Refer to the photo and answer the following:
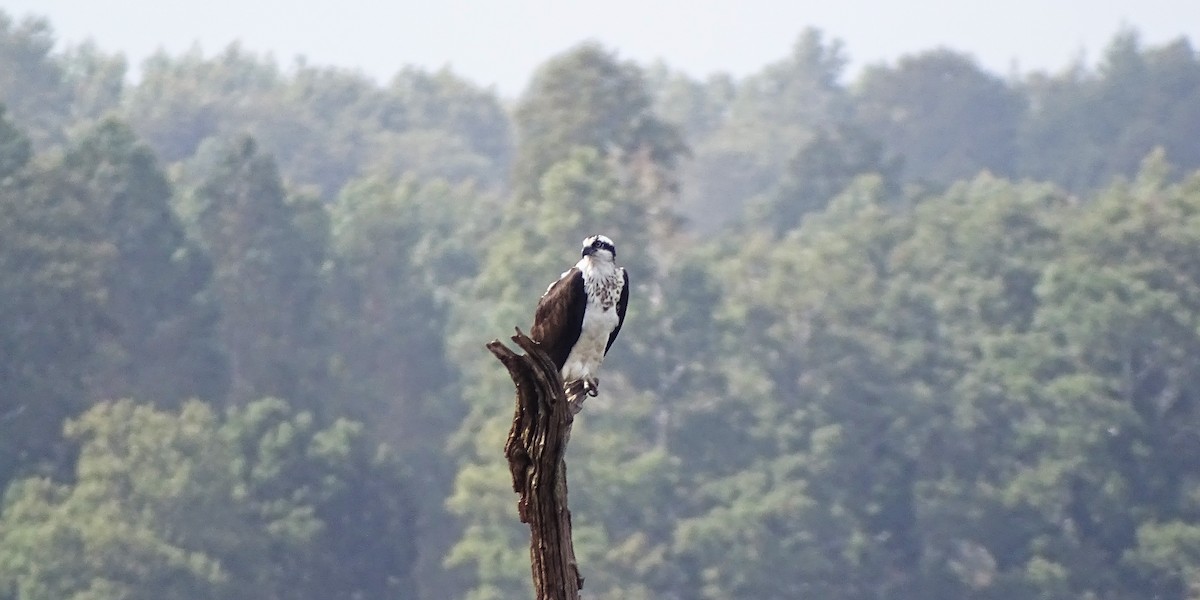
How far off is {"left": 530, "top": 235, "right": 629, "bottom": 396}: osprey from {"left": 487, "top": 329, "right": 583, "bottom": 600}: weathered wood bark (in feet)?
7.17

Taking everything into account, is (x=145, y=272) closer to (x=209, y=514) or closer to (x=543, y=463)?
(x=209, y=514)

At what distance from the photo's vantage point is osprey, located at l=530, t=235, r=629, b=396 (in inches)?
487

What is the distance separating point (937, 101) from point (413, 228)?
192ft

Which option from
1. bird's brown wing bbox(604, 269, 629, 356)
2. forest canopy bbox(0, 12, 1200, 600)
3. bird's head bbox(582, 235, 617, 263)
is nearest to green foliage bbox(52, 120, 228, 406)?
forest canopy bbox(0, 12, 1200, 600)

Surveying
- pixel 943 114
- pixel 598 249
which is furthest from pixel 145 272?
pixel 943 114

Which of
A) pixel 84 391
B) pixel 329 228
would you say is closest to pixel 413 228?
pixel 329 228

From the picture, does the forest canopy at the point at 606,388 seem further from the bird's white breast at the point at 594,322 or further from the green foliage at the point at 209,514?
the bird's white breast at the point at 594,322

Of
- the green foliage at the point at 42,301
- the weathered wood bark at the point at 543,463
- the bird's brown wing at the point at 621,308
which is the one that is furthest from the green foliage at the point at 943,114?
the weathered wood bark at the point at 543,463

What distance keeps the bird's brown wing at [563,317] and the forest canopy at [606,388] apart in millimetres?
30082

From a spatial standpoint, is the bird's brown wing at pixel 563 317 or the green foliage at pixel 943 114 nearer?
the bird's brown wing at pixel 563 317

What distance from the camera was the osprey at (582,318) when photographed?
12.4 meters

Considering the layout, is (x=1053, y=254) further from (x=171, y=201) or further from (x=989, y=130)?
(x=989, y=130)

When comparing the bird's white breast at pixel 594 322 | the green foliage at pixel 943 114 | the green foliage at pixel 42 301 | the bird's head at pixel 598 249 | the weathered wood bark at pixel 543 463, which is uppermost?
the green foliage at pixel 943 114

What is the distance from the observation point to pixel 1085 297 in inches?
1935
